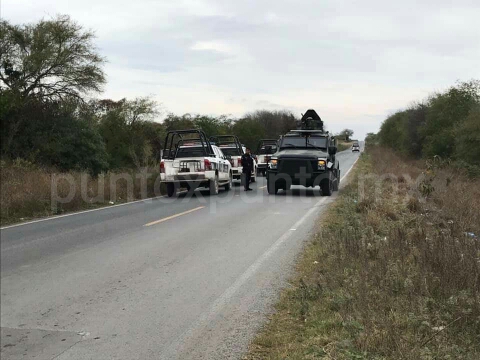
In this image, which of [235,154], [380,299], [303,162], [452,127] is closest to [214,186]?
[303,162]

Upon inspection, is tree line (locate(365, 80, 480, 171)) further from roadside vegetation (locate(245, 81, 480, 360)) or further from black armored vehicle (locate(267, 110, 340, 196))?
roadside vegetation (locate(245, 81, 480, 360))

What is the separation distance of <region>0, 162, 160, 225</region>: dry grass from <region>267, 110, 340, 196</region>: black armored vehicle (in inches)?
206

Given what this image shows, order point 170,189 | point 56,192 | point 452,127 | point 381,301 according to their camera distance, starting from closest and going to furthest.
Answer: point 381,301, point 56,192, point 170,189, point 452,127

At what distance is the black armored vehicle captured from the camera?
60.2 ft

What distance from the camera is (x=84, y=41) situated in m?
35.4

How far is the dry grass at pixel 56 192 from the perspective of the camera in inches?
542

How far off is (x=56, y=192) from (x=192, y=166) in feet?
17.1

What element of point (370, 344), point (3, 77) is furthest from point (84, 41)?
point (370, 344)

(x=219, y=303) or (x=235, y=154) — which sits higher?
(x=235, y=154)

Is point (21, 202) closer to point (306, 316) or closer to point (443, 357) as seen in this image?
point (306, 316)

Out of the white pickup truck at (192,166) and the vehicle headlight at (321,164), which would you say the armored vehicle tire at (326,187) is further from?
the white pickup truck at (192,166)

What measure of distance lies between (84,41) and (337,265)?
32676 mm

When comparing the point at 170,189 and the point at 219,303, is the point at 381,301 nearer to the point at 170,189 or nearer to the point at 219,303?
the point at 219,303

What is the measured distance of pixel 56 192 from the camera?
50.5 feet
